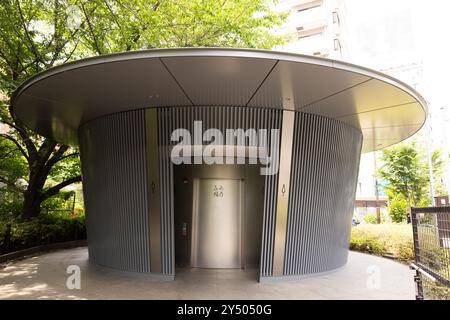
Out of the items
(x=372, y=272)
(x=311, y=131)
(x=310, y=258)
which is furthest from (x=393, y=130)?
(x=310, y=258)

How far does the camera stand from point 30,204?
12.9 metres

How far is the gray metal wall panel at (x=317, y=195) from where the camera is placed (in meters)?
7.57

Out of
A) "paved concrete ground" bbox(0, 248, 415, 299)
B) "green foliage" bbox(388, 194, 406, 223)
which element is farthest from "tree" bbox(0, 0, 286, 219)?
"green foliage" bbox(388, 194, 406, 223)

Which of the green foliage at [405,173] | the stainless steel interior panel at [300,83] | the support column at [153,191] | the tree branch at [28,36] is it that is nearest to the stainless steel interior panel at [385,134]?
the stainless steel interior panel at [300,83]

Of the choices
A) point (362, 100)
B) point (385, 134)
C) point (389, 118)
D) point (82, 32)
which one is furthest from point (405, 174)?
point (82, 32)

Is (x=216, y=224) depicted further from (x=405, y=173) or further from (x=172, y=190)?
(x=405, y=173)

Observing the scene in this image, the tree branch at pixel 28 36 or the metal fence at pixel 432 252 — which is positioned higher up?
the tree branch at pixel 28 36

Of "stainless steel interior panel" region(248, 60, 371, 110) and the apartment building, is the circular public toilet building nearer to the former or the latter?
"stainless steel interior panel" region(248, 60, 371, 110)

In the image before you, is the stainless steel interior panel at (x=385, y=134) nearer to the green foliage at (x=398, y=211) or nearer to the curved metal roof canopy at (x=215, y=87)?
the curved metal roof canopy at (x=215, y=87)

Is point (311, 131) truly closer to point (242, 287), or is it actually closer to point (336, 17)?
point (242, 287)

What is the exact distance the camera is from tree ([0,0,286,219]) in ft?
35.3

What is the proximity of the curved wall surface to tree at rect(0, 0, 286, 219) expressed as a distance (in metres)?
4.63

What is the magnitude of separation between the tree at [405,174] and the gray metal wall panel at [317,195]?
51.8 feet

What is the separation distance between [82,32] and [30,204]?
7258 millimetres
